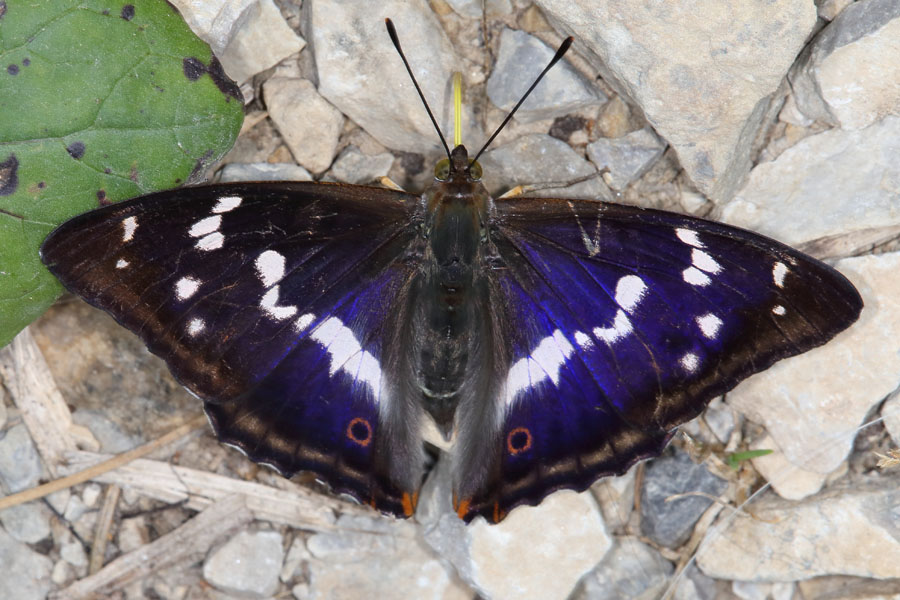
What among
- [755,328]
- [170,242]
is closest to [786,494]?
[755,328]

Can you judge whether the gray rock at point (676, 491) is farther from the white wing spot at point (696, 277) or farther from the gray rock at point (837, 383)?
the white wing spot at point (696, 277)

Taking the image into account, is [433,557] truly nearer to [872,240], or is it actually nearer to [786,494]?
[786,494]

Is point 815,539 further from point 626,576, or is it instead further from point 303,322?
point 303,322

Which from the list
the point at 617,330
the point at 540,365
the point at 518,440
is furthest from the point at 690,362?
the point at 518,440

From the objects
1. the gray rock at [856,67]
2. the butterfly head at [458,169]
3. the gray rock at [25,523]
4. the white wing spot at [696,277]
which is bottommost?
the gray rock at [25,523]

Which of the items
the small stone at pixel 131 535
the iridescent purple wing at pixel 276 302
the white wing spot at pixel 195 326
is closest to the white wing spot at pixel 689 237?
the iridescent purple wing at pixel 276 302

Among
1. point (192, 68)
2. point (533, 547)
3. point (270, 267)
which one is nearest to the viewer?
point (270, 267)

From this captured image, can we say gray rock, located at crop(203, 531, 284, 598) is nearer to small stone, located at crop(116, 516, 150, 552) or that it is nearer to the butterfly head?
small stone, located at crop(116, 516, 150, 552)
